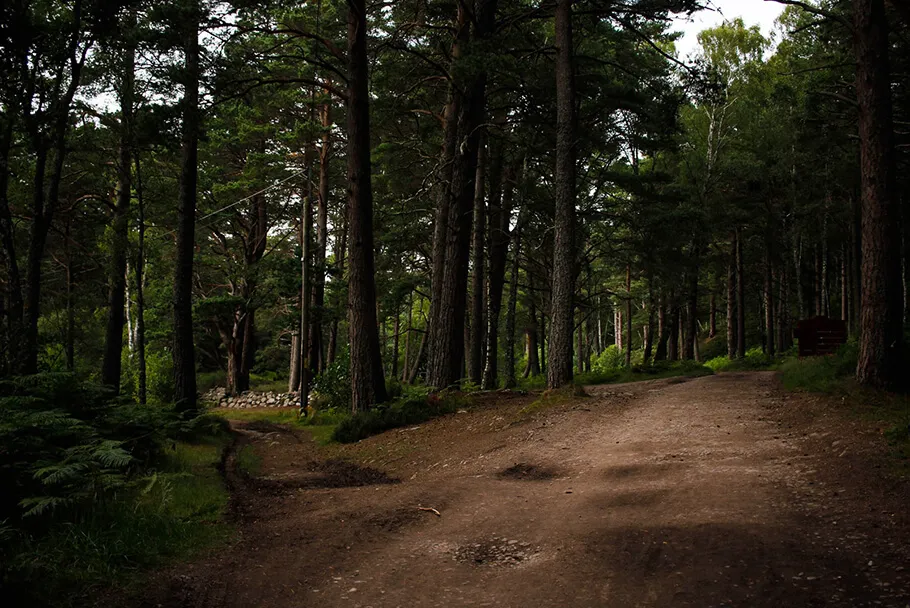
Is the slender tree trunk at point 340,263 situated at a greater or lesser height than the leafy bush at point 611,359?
greater

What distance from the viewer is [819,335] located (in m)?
19.7

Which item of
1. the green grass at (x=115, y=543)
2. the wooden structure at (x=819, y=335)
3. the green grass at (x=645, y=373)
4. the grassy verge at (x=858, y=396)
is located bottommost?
the green grass at (x=645, y=373)

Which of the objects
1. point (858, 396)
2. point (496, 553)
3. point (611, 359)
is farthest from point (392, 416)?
point (611, 359)

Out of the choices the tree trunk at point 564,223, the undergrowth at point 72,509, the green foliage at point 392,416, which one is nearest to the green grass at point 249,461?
the green foliage at point 392,416

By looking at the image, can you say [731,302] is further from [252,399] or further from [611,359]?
[252,399]

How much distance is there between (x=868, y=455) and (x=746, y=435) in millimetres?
1907

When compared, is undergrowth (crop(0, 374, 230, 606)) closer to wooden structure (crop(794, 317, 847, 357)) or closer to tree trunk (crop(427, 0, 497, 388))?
tree trunk (crop(427, 0, 497, 388))

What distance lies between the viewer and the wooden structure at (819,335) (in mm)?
19578

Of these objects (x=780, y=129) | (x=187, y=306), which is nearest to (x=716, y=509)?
(x=187, y=306)

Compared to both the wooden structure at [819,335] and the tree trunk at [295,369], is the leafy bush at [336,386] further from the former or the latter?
the wooden structure at [819,335]

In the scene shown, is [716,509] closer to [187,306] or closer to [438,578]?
[438,578]

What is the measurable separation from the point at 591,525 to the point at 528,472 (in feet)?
8.00

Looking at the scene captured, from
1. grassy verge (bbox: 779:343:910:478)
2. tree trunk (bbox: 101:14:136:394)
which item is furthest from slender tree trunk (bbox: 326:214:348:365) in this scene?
grassy verge (bbox: 779:343:910:478)

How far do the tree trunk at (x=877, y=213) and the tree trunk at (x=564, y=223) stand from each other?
5.06 metres
